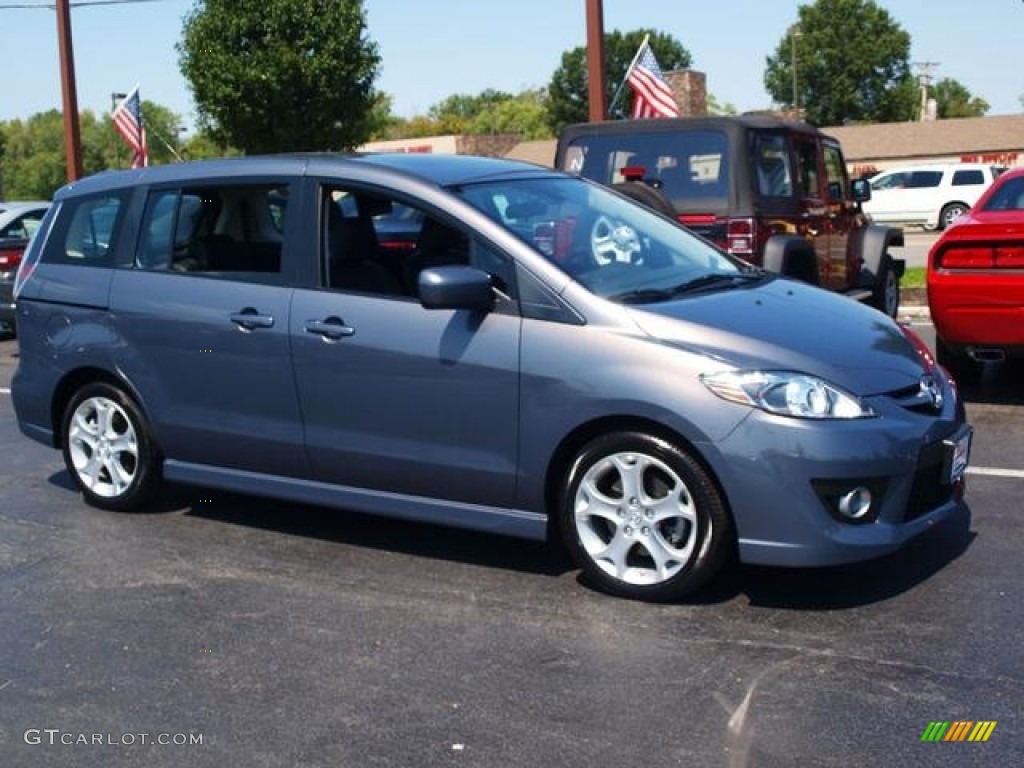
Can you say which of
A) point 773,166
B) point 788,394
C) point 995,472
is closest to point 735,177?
point 773,166

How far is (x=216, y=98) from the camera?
91.4ft

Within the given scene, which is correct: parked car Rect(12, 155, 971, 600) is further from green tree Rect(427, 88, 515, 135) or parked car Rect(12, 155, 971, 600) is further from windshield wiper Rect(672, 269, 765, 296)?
green tree Rect(427, 88, 515, 135)

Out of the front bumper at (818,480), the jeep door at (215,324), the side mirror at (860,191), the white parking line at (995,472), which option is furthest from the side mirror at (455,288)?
the side mirror at (860,191)

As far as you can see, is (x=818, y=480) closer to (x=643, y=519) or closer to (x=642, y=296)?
(x=643, y=519)

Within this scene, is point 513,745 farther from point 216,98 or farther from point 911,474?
point 216,98

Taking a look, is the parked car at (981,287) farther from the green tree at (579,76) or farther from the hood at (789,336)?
the green tree at (579,76)

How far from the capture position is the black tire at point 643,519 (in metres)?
4.56

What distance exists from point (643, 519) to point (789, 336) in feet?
2.83

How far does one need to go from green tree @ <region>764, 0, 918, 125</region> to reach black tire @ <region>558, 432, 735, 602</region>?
3601 inches

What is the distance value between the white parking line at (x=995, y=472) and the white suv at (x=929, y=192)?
2803 cm

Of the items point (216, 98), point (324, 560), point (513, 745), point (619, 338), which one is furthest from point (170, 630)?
point (216, 98)

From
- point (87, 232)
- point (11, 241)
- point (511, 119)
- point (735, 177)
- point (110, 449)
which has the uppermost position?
point (511, 119)

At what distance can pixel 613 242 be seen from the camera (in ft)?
17.8

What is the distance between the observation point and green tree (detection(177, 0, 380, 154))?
1089 inches
